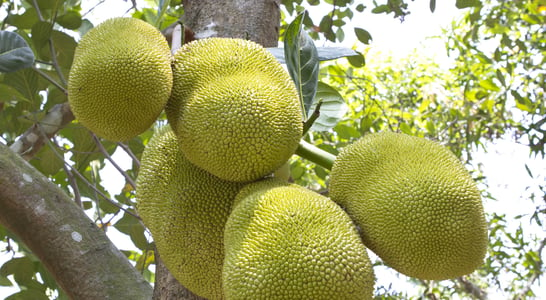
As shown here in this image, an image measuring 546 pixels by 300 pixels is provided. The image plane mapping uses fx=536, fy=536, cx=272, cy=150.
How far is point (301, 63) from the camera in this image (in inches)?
39.0

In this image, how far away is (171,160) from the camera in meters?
0.94

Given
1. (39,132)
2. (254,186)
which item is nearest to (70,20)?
(39,132)

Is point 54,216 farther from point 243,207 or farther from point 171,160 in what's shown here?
point 243,207

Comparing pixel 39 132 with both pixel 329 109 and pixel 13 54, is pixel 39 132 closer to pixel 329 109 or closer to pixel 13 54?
pixel 13 54

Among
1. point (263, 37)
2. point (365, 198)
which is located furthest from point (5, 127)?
point (365, 198)

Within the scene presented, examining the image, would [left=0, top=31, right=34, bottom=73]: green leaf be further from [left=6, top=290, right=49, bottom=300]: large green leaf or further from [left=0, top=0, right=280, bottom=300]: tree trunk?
[left=6, top=290, right=49, bottom=300]: large green leaf

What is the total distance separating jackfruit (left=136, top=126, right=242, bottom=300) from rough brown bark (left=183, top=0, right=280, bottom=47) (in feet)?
1.14

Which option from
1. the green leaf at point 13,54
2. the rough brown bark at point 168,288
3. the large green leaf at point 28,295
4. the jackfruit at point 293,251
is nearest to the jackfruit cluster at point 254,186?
the jackfruit at point 293,251

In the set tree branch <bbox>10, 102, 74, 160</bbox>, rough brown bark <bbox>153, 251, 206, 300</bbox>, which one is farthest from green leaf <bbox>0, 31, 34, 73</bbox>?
tree branch <bbox>10, 102, 74, 160</bbox>

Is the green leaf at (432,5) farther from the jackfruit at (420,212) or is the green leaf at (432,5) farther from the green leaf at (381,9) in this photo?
the jackfruit at (420,212)

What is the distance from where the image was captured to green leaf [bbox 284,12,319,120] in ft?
3.18

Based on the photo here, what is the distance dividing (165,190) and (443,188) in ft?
1.48

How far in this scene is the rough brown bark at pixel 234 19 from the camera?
1179 millimetres

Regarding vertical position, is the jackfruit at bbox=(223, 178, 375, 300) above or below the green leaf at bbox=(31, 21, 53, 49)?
above
